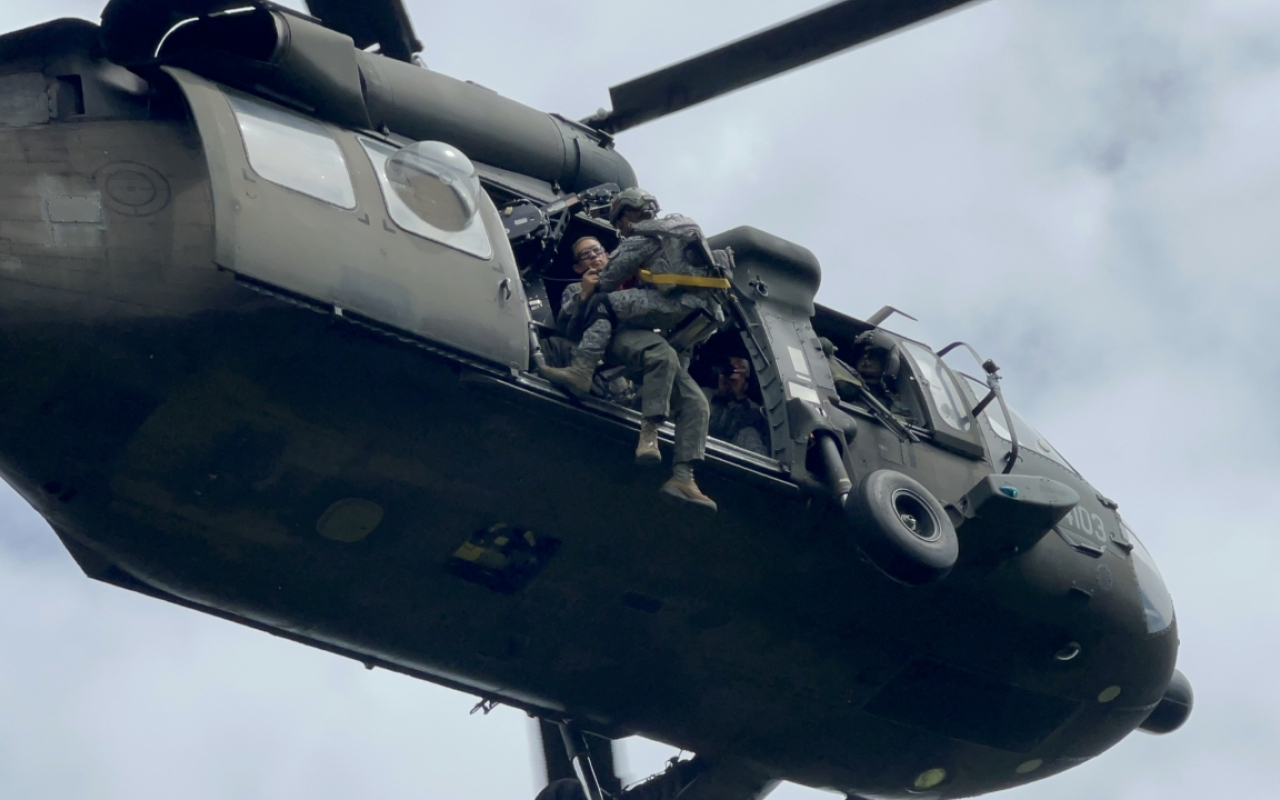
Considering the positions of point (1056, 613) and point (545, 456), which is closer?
point (545, 456)

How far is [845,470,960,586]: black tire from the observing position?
10141mm

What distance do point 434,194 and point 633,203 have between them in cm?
164

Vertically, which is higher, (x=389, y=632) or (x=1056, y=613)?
(x=1056, y=613)

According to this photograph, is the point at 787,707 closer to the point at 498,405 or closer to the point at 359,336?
the point at 498,405

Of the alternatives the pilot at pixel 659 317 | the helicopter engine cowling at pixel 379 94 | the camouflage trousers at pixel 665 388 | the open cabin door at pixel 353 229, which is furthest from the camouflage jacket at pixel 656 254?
the helicopter engine cowling at pixel 379 94

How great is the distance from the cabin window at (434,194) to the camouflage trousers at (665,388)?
3.65 ft

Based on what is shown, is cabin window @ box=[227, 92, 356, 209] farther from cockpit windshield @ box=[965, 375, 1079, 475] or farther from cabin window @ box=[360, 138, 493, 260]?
cockpit windshield @ box=[965, 375, 1079, 475]

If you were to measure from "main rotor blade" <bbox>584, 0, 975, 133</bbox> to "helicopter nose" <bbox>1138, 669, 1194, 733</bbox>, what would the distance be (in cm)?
708

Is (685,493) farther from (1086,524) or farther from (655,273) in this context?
(1086,524)

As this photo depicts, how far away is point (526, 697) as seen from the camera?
11.9 metres

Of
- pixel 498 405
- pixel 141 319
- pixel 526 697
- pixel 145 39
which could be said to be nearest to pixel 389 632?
pixel 526 697

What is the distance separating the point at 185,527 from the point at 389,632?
184 cm

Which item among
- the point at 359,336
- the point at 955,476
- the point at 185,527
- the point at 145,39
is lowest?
the point at 185,527

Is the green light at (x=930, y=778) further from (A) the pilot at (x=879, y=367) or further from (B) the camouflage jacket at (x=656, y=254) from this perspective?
(B) the camouflage jacket at (x=656, y=254)
